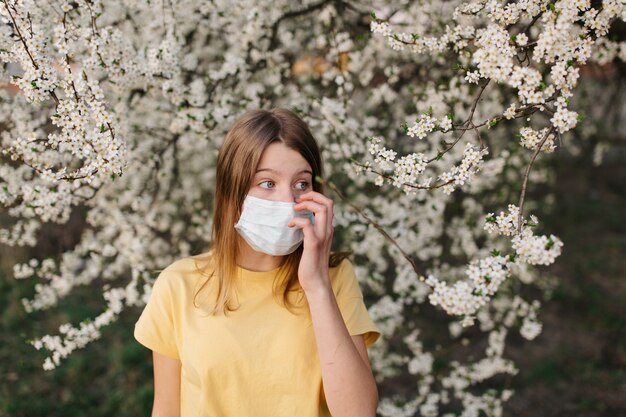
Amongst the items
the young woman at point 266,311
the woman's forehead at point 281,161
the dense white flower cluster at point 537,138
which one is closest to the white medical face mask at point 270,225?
the young woman at point 266,311

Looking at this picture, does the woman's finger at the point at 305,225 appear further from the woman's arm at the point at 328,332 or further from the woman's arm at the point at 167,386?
the woman's arm at the point at 167,386

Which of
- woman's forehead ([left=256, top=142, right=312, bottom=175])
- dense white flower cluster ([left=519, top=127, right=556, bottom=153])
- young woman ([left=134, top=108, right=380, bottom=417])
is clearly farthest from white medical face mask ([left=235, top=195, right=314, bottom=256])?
dense white flower cluster ([left=519, top=127, right=556, bottom=153])

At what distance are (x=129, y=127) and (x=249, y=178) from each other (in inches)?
48.9

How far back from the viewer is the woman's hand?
1.73 metres

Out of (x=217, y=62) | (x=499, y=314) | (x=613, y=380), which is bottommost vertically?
(x=613, y=380)

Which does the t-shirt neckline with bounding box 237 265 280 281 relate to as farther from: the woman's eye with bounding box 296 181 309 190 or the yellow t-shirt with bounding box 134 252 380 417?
the woman's eye with bounding box 296 181 309 190

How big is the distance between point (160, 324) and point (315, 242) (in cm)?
64

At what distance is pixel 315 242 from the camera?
67.9 inches

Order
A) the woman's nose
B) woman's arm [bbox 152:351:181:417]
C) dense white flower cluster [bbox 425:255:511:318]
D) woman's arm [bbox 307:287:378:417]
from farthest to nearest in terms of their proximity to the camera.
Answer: woman's arm [bbox 152:351:181:417]
the woman's nose
woman's arm [bbox 307:287:378:417]
dense white flower cluster [bbox 425:255:511:318]

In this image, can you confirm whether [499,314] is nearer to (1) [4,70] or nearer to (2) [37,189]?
(2) [37,189]

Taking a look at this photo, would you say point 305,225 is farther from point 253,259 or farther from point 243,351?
point 243,351

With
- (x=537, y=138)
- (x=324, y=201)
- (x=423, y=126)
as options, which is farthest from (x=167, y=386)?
(x=537, y=138)

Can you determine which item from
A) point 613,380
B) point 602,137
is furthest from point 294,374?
point 602,137

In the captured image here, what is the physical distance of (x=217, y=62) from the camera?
140 inches
